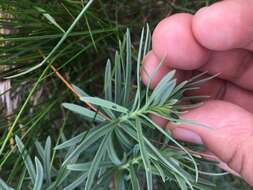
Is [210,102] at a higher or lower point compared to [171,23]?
lower

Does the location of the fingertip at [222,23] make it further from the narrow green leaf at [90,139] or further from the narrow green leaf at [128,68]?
the narrow green leaf at [90,139]

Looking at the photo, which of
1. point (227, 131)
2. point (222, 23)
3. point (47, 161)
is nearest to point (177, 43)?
point (222, 23)

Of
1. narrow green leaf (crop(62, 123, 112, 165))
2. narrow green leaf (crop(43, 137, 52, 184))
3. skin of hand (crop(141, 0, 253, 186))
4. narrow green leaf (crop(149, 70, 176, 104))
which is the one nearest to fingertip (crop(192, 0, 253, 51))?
skin of hand (crop(141, 0, 253, 186))

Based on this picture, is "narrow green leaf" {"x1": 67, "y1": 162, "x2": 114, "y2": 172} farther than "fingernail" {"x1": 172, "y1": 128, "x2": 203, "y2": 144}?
No

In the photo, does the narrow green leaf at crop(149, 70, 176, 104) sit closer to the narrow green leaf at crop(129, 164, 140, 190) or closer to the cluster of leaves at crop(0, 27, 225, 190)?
the cluster of leaves at crop(0, 27, 225, 190)

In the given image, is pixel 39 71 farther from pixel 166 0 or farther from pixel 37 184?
pixel 166 0

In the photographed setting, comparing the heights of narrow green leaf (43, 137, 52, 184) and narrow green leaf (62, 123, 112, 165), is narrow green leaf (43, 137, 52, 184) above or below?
below

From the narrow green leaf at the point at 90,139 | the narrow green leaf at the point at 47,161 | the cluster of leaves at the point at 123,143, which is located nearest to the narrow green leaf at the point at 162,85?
the cluster of leaves at the point at 123,143

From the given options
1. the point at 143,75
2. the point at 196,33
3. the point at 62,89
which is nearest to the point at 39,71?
the point at 62,89
